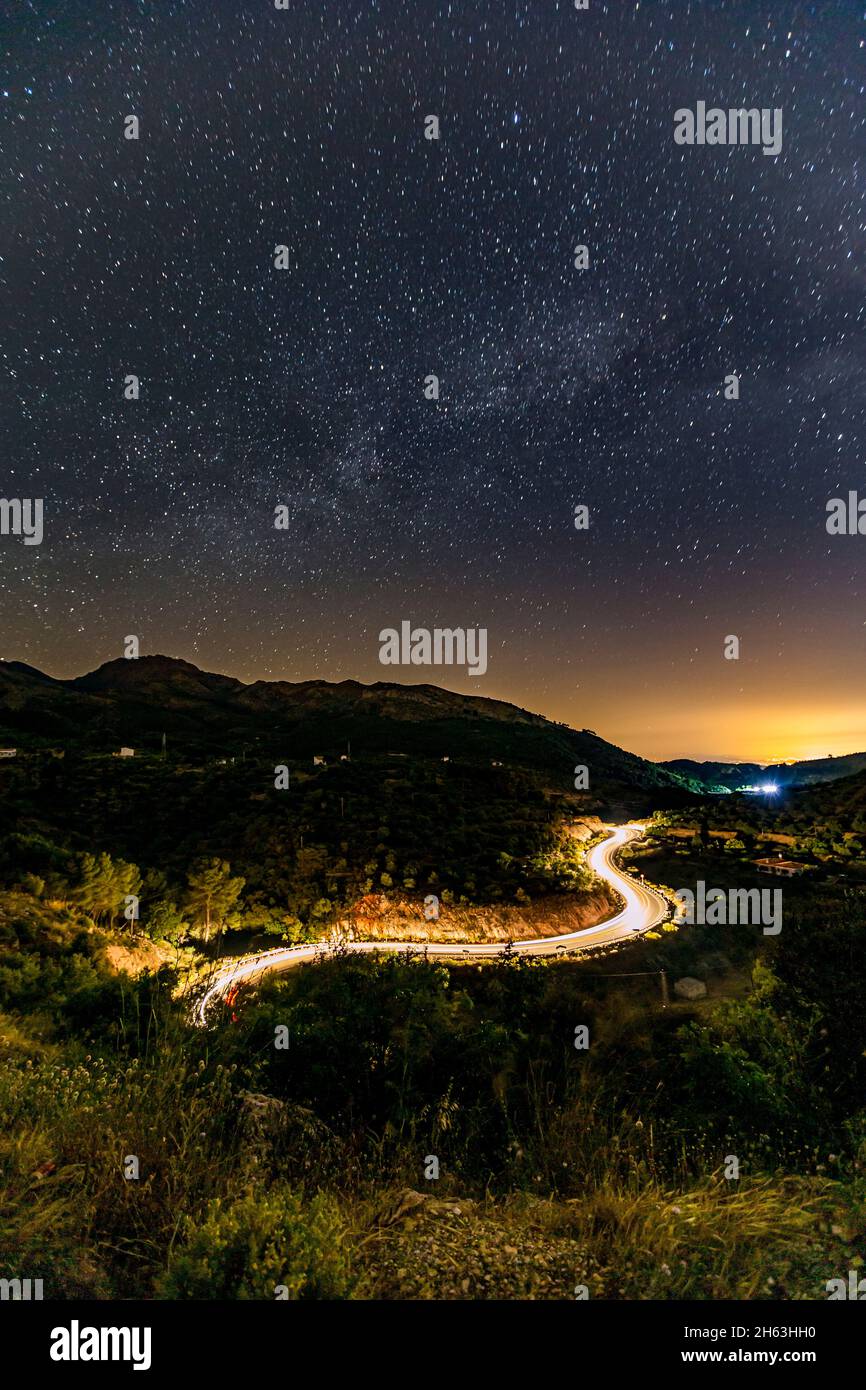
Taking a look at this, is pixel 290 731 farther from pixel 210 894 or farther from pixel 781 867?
pixel 781 867

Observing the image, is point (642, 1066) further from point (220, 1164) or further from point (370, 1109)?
point (220, 1164)

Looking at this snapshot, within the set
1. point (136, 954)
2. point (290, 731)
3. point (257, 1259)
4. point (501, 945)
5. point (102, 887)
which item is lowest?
point (501, 945)

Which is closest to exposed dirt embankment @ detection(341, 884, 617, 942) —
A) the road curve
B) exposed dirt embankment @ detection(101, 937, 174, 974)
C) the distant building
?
the road curve

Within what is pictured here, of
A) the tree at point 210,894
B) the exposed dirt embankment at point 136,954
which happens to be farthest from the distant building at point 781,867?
the exposed dirt embankment at point 136,954

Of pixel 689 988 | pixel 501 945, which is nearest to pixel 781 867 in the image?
pixel 689 988

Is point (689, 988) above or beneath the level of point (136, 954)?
beneath
